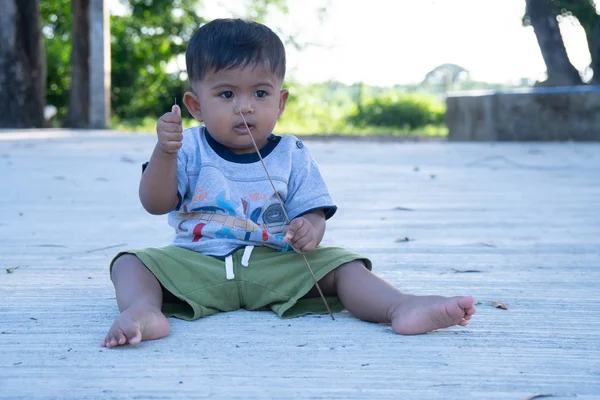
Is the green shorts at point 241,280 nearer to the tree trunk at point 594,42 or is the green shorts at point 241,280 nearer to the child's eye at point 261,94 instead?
the child's eye at point 261,94

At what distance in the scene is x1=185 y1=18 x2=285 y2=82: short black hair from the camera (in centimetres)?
204

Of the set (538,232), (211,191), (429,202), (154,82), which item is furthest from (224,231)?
(154,82)

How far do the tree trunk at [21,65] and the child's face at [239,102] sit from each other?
1007cm

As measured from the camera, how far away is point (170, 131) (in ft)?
6.30

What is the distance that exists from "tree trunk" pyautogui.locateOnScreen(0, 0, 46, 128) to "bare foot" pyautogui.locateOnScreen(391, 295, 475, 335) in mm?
10586

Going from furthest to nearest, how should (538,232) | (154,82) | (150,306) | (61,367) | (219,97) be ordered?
(154,82) < (538,232) < (219,97) < (150,306) < (61,367)

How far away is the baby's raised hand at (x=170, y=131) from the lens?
1.92 metres

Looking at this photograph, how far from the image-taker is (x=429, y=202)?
424cm

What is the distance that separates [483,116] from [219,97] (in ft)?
26.8

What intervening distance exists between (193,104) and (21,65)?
10230 millimetres

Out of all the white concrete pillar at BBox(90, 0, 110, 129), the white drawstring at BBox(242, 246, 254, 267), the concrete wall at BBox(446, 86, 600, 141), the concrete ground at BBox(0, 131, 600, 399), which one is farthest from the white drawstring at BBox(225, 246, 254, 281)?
the white concrete pillar at BBox(90, 0, 110, 129)

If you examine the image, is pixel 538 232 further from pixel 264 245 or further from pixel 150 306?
pixel 150 306

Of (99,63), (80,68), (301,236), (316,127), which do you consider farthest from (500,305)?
(316,127)

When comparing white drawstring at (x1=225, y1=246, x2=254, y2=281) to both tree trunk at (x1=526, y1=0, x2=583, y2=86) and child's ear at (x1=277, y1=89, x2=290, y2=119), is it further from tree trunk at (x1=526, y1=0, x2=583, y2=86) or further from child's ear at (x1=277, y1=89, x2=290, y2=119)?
tree trunk at (x1=526, y1=0, x2=583, y2=86)
